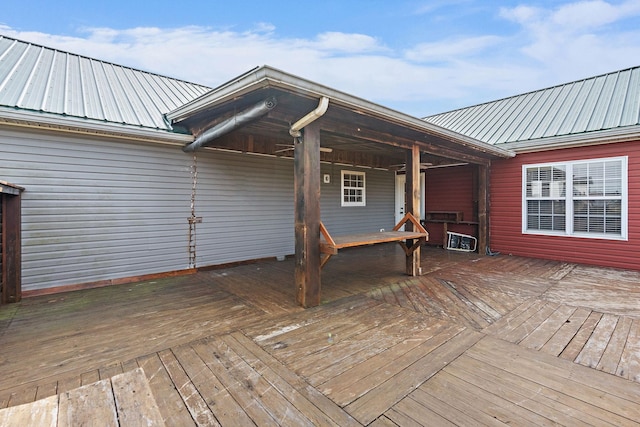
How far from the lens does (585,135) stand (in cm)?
535

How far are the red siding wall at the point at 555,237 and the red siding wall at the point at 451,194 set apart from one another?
60 cm

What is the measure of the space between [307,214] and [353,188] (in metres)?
4.77

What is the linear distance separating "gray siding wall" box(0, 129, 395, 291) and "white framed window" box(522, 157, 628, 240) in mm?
5211

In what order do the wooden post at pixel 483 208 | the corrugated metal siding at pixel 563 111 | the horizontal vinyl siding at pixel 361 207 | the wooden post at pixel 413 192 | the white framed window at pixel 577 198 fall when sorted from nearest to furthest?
the wooden post at pixel 413 192 → the white framed window at pixel 577 198 → the corrugated metal siding at pixel 563 111 → the wooden post at pixel 483 208 → the horizontal vinyl siding at pixel 361 207

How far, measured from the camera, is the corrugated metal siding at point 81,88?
3.98m

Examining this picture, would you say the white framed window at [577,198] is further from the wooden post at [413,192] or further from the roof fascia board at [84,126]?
the roof fascia board at [84,126]

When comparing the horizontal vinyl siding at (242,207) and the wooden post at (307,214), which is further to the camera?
the horizontal vinyl siding at (242,207)

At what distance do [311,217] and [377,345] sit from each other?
4.99ft

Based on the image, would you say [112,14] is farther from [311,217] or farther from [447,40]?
[447,40]

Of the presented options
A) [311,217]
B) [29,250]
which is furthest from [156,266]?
[311,217]

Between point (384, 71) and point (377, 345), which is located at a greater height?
point (384, 71)

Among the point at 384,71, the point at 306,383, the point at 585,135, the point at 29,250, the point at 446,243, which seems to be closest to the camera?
the point at 306,383

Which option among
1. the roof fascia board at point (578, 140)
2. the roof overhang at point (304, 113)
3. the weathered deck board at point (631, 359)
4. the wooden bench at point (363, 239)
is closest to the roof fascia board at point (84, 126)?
the roof overhang at point (304, 113)

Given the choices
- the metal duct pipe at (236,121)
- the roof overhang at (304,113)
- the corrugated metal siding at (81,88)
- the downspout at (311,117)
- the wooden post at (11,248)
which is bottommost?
the wooden post at (11,248)
